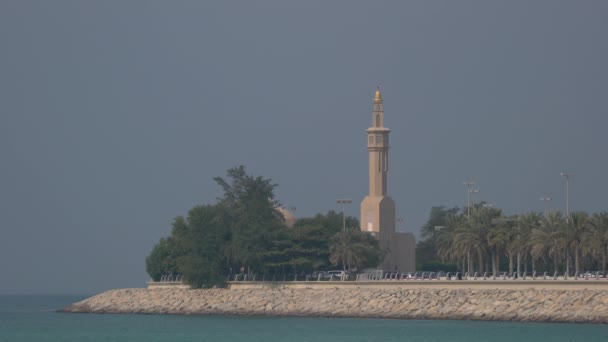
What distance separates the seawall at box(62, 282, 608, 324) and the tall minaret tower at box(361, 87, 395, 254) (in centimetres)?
1518

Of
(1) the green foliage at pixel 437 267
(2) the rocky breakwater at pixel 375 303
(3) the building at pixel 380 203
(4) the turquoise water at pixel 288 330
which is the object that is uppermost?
(3) the building at pixel 380 203

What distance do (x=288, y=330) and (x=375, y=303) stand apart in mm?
10931

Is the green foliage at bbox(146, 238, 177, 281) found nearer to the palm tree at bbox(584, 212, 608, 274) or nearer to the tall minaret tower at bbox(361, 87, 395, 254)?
the tall minaret tower at bbox(361, 87, 395, 254)

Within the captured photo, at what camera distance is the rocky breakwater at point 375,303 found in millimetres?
86375

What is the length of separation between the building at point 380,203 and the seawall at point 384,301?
15.2 metres

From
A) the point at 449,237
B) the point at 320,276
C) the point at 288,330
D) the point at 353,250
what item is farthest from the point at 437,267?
the point at 288,330

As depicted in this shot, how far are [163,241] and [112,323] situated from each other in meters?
25.3

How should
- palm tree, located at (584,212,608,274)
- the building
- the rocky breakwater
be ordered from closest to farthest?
the rocky breakwater, palm tree, located at (584,212,608,274), the building

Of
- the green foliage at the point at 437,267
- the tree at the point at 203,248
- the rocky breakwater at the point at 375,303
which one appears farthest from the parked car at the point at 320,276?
the green foliage at the point at 437,267

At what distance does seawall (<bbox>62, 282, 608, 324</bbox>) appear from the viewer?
8675cm

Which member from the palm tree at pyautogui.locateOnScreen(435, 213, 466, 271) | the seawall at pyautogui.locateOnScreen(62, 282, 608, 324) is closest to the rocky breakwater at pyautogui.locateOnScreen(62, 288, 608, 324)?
the seawall at pyautogui.locateOnScreen(62, 282, 608, 324)

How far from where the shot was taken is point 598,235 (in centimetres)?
9238

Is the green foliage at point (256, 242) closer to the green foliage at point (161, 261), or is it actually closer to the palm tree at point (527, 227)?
the green foliage at point (161, 261)

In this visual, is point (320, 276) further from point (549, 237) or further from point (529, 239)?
point (549, 237)
